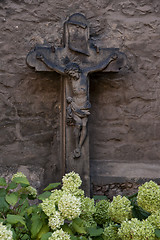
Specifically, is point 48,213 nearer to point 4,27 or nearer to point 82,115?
A: point 82,115

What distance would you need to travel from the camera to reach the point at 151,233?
983mm

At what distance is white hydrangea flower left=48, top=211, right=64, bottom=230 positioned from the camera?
0.97 meters

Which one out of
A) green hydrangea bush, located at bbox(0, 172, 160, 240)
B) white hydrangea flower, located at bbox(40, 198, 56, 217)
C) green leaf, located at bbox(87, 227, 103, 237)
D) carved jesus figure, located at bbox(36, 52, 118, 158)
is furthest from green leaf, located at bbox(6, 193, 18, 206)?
carved jesus figure, located at bbox(36, 52, 118, 158)

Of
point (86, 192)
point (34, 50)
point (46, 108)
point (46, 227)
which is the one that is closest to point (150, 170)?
point (86, 192)

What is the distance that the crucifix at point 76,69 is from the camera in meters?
2.38

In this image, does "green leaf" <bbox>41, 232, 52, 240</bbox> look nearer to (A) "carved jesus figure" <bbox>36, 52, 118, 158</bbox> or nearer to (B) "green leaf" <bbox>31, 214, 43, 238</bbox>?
(B) "green leaf" <bbox>31, 214, 43, 238</bbox>

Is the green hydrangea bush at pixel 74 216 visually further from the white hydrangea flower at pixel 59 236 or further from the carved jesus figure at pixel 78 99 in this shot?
the carved jesus figure at pixel 78 99

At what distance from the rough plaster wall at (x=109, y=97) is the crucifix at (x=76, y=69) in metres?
0.18

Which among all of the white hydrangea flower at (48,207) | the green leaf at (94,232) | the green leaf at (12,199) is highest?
the white hydrangea flower at (48,207)

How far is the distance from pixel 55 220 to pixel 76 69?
1544 millimetres

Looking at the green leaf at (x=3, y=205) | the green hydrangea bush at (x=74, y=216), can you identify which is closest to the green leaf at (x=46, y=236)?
the green hydrangea bush at (x=74, y=216)

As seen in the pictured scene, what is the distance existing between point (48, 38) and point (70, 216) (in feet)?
6.21

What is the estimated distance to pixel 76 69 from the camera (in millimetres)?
2352

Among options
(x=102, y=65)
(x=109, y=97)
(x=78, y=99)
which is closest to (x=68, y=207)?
(x=78, y=99)
